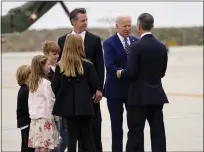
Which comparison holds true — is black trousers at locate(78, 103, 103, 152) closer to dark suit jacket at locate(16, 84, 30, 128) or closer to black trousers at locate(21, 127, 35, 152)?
black trousers at locate(21, 127, 35, 152)

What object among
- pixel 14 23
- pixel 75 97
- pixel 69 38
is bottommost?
pixel 75 97

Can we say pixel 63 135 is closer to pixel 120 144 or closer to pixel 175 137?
pixel 120 144

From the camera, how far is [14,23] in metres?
42.0

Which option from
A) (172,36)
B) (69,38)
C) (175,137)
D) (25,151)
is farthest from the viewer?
(172,36)

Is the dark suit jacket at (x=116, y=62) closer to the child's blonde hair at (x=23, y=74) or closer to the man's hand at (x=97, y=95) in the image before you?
the man's hand at (x=97, y=95)

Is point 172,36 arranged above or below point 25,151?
above

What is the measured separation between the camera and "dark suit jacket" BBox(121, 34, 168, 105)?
20.2ft

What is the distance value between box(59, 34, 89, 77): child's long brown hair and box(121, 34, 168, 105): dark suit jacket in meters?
0.54

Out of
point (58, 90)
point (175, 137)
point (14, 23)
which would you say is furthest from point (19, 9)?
point (58, 90)

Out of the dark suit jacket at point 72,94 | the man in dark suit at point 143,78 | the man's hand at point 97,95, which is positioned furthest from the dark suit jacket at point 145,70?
the dark suit jacket at point 72,94

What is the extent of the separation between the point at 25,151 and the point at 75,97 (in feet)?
3.61

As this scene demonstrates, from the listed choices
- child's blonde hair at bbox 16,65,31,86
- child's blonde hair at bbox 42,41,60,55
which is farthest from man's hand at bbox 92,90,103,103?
child's blonde hair at bbox 16,65,31,86

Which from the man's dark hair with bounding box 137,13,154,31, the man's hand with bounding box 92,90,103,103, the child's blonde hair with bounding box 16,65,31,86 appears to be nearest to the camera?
the man's dark hair with bounding box 137,13,154,31

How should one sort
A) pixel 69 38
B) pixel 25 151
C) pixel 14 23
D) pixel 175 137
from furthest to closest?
1. pixel 14 23
2. pixel 175 137
3. pixel 25 151
4. pixel 69 38
